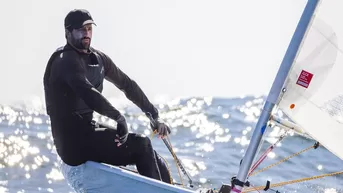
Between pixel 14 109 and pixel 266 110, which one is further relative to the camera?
pixel 14 109

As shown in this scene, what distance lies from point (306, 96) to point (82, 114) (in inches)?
78.1

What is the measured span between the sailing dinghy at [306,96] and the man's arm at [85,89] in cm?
55

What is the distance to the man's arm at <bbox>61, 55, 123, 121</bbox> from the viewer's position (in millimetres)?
5184

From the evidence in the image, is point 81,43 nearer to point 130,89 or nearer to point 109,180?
point 130,89

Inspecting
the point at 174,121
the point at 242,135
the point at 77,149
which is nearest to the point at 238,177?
the point at 77,149

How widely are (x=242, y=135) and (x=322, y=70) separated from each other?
6.94 metres

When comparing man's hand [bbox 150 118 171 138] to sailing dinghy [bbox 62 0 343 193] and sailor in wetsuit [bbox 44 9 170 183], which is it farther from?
sailing dinghy [bbox 62 0 343 193]

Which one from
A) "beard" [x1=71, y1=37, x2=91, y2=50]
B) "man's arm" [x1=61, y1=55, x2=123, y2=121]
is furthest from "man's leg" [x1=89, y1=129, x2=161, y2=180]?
"beard" [x1=71, y1=37, x2=91, y2=50]

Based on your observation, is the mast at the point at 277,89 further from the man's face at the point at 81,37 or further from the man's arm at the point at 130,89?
the man's face at the point at 81,37

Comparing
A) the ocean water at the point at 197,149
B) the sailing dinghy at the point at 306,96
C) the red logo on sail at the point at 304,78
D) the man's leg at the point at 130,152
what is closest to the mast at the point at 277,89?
the sailing dinghy at the point at 306,96

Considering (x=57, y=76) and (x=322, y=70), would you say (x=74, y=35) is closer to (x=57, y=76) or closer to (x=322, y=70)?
(x=57, y=76)

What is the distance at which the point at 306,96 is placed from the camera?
5.34 meters

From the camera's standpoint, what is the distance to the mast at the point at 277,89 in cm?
521

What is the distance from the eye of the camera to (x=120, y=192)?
213 inches
